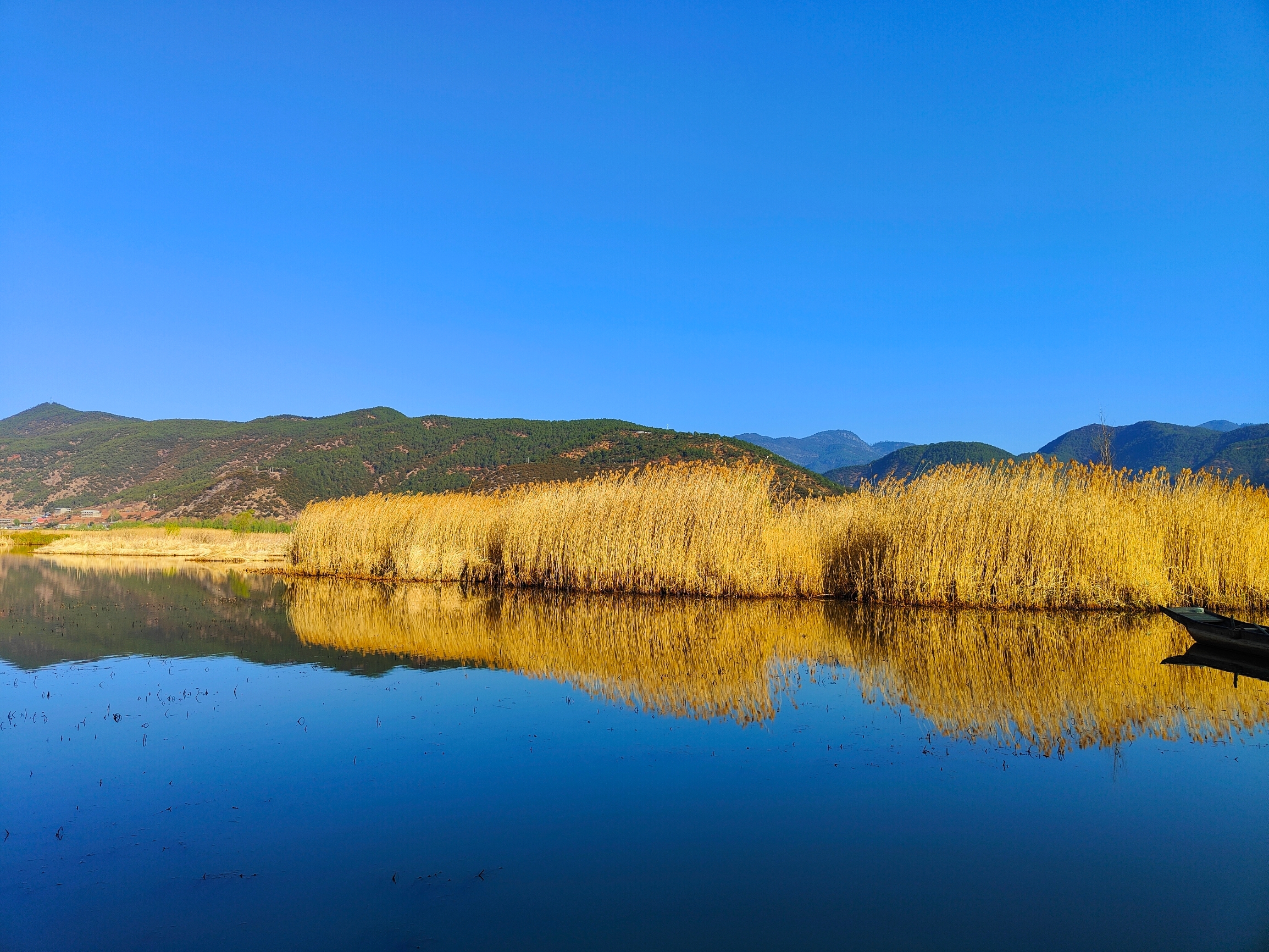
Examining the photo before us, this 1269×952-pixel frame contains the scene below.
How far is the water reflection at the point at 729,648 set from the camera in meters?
7.41

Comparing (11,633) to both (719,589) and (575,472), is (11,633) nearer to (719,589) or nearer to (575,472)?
(719,589)

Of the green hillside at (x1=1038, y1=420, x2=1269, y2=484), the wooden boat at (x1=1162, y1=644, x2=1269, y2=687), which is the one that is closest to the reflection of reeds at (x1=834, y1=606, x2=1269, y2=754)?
the wooden boat at (x1=1162, y1=644, x2=1269, y2=687)

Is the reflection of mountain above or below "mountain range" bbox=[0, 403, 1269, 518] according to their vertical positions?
below

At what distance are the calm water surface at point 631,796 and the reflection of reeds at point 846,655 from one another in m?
0.07

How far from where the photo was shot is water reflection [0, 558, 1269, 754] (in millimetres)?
7406

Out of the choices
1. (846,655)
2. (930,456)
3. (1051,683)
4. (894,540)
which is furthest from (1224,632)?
A: (930,456)

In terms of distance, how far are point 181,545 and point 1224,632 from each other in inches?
1428

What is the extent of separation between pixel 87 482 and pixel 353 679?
107 m

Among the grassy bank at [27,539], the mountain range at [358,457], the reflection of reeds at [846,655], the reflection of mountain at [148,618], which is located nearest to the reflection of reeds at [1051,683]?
the reflection of reeds at [846,655]

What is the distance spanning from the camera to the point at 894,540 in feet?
47.8

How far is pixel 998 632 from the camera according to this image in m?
11.3

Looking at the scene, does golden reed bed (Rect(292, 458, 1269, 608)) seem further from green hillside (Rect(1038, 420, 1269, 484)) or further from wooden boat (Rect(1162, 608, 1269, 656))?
green hillside (Rect(1038, 420, 1269, 484))

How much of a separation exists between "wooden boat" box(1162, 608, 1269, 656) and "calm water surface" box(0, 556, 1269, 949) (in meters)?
1.39

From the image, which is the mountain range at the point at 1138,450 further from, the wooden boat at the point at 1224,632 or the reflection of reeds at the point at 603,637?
the wooden boat at the point at 1224,632
